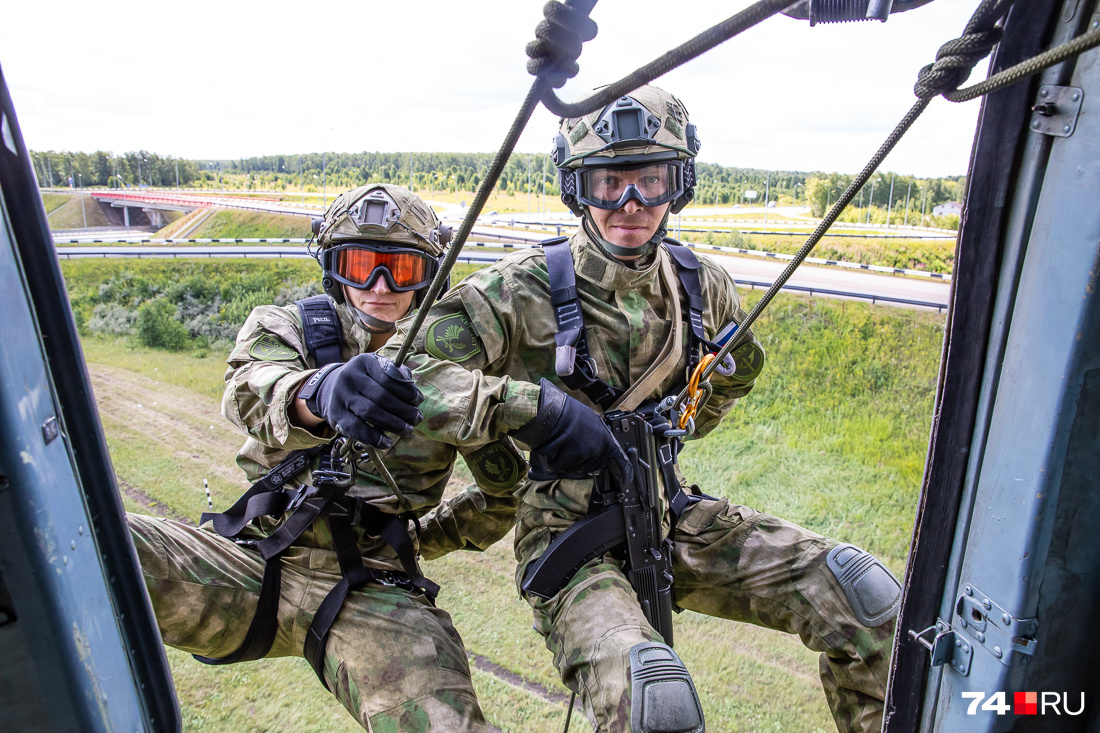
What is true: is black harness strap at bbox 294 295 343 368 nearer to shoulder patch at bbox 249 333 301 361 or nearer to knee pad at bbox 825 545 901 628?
shoulder patch at bbox 249 333 301 361

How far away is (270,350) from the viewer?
3.22 metres

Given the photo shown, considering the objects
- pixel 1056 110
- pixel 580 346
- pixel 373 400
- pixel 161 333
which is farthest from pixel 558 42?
pixel 161 333

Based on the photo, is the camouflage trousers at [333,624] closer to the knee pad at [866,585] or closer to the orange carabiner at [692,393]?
the orange carabiner at [692,393]

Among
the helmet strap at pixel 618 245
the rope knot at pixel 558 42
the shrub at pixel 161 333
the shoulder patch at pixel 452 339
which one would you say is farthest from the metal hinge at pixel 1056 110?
the shrub at pixel 161 333

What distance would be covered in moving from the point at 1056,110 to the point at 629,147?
1.88 meters

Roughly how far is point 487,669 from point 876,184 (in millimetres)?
25298

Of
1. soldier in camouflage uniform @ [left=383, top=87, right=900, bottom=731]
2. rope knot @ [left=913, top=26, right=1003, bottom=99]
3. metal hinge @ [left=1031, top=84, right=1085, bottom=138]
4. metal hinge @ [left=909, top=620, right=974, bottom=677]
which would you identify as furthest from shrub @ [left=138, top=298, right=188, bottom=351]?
metal hinge @ [left=1031, top=84, right=1085, bottom=138]

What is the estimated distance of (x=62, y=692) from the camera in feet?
4.32

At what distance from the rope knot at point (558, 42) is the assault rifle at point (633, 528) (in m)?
1.64

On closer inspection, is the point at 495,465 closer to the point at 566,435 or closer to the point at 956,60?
the point at 566,435

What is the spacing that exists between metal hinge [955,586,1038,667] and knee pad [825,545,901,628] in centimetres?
125

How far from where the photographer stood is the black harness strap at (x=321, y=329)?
3.38 meters

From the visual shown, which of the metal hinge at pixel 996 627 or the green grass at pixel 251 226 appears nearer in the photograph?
the metal hinge at pixel 996 627

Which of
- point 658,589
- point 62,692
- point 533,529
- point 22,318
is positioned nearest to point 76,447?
point 22,318
